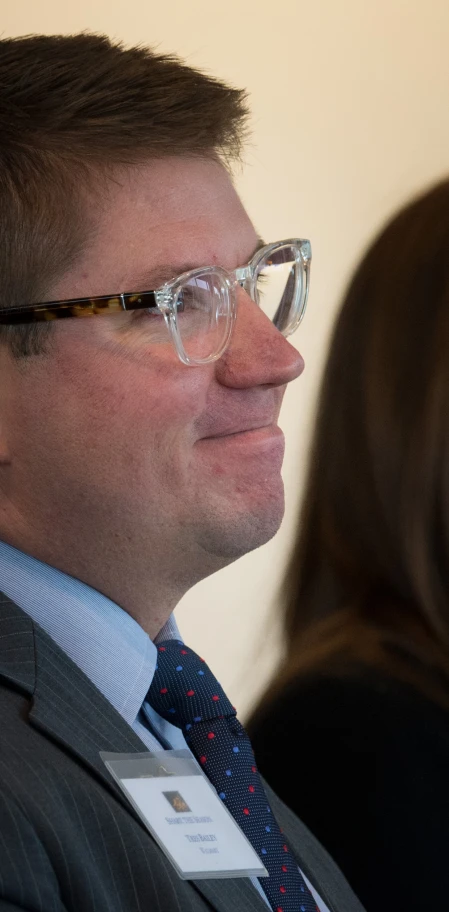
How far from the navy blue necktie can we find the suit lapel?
3.1 inches

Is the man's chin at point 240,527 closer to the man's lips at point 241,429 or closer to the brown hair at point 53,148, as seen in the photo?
the man's lips at point 241,429

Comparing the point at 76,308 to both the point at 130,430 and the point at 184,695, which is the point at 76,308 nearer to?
the point at 130,430

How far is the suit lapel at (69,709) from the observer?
103 centimetres

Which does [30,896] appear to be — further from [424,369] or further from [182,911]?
[424,369]

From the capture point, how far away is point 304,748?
187cm

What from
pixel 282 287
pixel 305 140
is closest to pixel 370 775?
pixel 282 287

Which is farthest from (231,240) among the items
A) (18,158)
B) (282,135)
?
(282,135)

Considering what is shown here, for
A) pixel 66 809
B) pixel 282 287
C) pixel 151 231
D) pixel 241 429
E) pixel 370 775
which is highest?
pixel 151 231

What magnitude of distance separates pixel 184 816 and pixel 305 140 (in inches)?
59.6

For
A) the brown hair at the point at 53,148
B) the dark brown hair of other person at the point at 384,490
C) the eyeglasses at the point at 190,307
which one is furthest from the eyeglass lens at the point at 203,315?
the dark brown hair of other person at the point at 384,490

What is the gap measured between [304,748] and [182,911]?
3.04 feet

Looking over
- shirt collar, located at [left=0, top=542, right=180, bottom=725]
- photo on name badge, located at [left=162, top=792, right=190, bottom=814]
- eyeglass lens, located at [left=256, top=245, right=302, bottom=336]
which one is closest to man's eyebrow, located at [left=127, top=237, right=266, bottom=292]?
eyeglass lens, located at [left=256, top=245, right=302, bottom=336]

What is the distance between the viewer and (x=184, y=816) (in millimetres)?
1083

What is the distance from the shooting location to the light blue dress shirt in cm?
121
